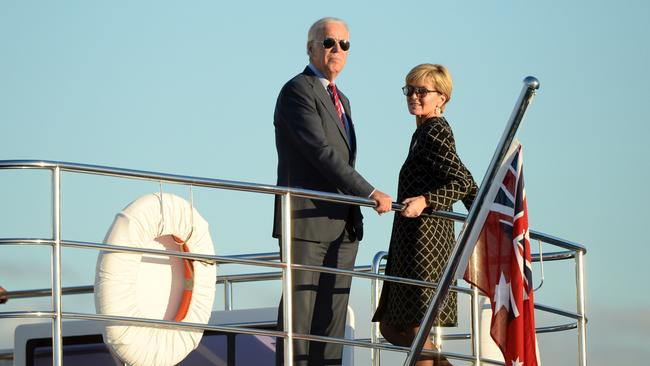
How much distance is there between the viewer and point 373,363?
7.32 metres

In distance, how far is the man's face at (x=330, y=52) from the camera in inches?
246

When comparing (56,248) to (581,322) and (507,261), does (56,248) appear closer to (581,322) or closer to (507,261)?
(507,261)

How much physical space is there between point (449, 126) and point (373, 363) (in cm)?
174

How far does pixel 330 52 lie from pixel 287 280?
1134mm

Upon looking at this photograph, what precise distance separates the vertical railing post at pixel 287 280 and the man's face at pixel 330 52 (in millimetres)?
758

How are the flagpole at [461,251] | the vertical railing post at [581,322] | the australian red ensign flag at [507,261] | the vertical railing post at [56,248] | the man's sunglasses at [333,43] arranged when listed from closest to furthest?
the vertical railing post at [56,248], the flagpole at [461,251], the australian red ensign flag at [507,261], the man's sunglasses at [333,43], the vertical railing post at [581,322]

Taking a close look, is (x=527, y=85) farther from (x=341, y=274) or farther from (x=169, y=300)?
(x=169, y=300)

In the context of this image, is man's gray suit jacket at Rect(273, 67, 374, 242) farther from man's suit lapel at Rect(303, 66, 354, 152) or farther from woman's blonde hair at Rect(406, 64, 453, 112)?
woman's blonde hair at Rect(406, 64, 453, 112)

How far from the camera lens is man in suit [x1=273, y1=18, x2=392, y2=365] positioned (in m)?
6.09

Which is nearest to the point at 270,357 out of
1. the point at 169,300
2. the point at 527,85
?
the point at 169,300

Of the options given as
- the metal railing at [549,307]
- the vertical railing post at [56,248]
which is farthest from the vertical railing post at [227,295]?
the vertical railing post at [56,248]

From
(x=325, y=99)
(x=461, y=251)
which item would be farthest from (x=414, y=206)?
(x=325, y=99)

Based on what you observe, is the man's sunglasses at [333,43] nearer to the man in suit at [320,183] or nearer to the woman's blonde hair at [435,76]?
the man in suit at [320,183]

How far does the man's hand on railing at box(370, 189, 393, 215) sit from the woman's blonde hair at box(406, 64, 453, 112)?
19.5 inches
